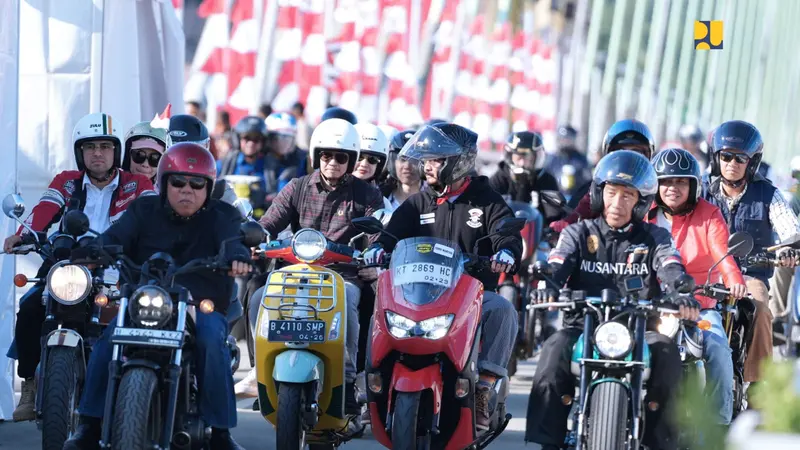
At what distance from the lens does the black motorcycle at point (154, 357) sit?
24.4 feet

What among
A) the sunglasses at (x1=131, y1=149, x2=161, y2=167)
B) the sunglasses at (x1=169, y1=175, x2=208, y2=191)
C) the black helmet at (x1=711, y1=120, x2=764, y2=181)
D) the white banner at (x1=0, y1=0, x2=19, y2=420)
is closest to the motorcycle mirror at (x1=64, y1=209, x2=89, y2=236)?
the sunglasses at (x1=169, y1=175, x2=208, y2=191)

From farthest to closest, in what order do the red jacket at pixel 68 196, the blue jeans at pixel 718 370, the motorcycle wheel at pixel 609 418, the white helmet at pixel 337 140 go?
the white helmet at pixel 337 140 < the red jacket at pixel 68 196 < the blue jeans at pixel 718 370 < the motorcycle wheel at pixel 609 418

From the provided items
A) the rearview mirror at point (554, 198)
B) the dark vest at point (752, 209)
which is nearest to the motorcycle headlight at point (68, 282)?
the dark vest at point (752, 209)

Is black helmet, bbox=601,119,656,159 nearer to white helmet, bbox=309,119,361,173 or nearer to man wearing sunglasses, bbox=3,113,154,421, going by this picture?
white helmet, bbox=309,119,361,173

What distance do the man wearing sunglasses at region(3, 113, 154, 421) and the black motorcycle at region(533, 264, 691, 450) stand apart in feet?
9.88

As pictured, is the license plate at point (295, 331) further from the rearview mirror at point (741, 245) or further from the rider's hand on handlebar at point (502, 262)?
the rearview mirror at point (741, 245)

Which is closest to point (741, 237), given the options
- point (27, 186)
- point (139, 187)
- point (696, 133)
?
point (139, 187)

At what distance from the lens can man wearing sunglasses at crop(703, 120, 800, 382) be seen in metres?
11.2

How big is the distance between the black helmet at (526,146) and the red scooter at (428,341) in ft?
22.3

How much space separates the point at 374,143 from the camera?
1201cm

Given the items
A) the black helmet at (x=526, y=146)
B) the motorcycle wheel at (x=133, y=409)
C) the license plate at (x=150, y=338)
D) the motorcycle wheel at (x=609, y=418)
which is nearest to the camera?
the motorcycle wheel at (x=133, y=409)

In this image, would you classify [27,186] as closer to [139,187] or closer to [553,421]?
[139,187]

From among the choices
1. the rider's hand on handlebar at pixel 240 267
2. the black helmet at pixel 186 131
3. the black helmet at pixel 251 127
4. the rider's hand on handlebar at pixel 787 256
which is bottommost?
the rider's hand on handlebar at pixel 240 267

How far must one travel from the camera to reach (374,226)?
845 centimetres
